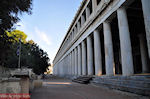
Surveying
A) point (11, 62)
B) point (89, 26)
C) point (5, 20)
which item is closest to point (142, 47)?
point (89, 26)

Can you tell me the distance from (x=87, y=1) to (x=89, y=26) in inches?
191

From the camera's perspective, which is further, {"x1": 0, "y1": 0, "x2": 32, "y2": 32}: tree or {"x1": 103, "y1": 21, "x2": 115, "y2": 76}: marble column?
{"x1": 103, "y1": 21, "x2": 115, "y2": 76}: marble column

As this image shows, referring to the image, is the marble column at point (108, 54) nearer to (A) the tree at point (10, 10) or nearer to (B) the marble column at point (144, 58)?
(B) the marble column at point (144, 58)

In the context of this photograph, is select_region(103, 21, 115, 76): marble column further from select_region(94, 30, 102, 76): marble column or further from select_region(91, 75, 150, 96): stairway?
select_region(94, 30, 102, 76): marble column

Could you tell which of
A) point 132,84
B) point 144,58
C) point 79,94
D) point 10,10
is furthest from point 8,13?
point 144,58

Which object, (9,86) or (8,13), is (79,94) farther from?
(8,13)

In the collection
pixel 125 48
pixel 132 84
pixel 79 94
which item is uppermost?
pixel 125 48

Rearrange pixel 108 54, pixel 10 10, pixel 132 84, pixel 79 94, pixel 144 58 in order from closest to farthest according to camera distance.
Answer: pixel 132 84 < pixel 79 94 < pixel 10 10 < pixel 108 54 < pixel 144 58

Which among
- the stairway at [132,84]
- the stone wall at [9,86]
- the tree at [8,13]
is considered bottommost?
the stairway at [132,84]

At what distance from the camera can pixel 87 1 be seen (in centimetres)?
2170

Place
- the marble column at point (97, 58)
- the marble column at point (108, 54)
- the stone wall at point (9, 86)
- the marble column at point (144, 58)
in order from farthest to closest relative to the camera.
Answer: the marble column at point (144, 58)
the marble column at point (97, 58)
the marble column at point (108, 54)
the stone wall at point (9, 86)

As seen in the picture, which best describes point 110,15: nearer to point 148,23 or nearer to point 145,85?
point 148,23

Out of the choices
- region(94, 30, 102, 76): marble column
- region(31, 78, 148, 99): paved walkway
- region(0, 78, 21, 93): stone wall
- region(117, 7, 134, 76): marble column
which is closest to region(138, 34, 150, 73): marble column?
region(94, 30, 102, 76): marble column

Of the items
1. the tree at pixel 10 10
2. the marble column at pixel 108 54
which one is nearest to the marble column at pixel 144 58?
the marble column at pixel 108 54
